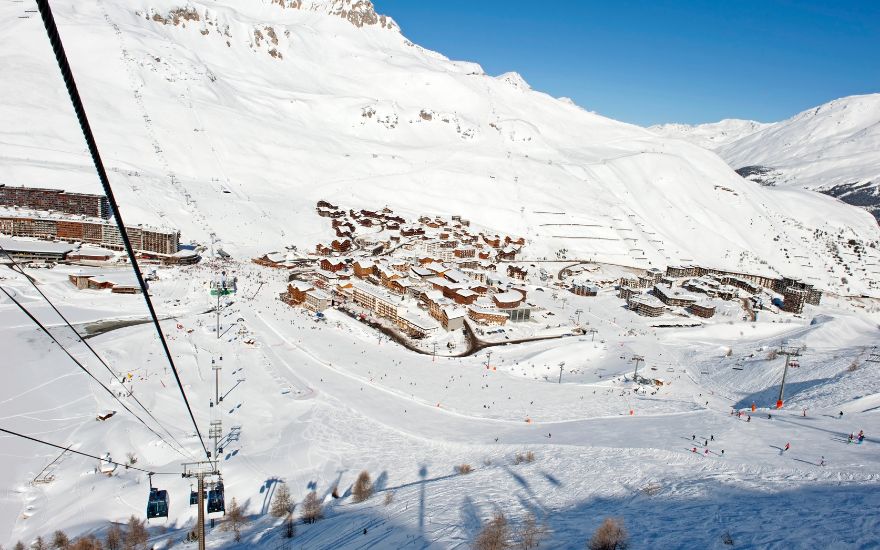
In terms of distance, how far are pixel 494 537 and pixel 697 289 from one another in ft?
139

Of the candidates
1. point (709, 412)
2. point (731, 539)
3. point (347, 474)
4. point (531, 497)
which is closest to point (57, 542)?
point (347, 474)

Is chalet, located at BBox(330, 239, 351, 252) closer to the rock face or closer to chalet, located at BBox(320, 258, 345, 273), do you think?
chalet, located at BBox(320, 258, 345, 273)

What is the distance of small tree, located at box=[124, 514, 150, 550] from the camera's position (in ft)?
37.9

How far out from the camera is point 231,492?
45.2 feet

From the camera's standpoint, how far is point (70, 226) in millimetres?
37969

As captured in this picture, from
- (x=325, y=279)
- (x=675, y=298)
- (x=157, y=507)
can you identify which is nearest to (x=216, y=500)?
(x=157, y=507)

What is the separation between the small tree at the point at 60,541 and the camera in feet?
37.3

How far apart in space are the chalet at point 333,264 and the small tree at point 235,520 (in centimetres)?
2713

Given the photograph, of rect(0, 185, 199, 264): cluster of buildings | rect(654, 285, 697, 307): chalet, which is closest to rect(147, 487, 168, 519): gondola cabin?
rect(0, 185, 199, 264): cluster of buildings

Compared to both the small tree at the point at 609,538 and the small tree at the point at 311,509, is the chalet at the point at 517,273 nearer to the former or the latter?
the small tree at the point at 311,509

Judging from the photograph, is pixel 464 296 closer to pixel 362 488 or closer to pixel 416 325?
pixel 416 325

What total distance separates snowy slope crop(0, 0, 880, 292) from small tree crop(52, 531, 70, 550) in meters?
33.8

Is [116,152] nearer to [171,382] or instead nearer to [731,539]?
[171,382]

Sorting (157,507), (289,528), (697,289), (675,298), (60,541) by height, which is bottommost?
(60,541)
